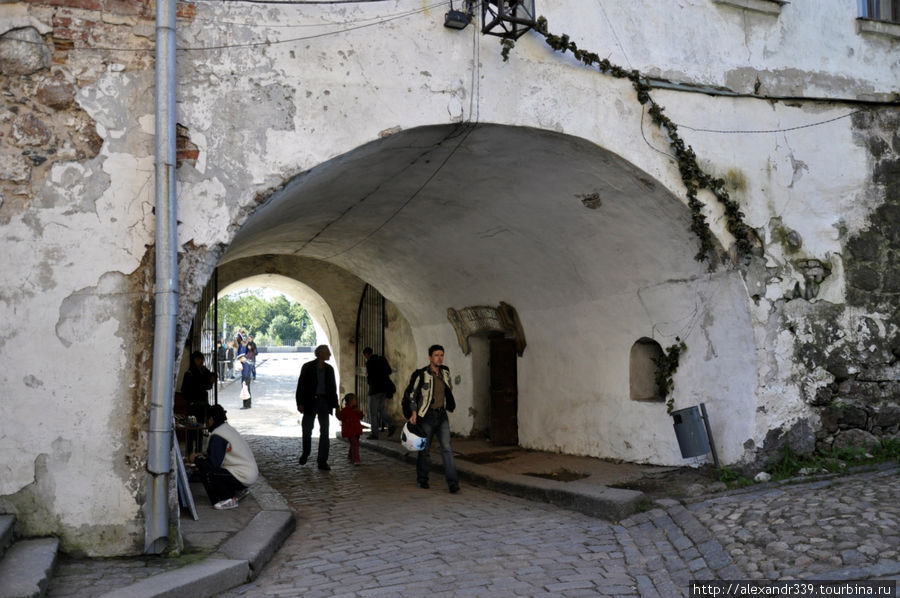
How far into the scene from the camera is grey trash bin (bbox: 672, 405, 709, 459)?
26.0 ft

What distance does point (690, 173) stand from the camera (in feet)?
25.6

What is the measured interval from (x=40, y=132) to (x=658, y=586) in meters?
5.13

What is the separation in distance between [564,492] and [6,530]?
4741 mm

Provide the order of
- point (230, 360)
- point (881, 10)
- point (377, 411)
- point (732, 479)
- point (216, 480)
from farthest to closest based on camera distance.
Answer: point (230, 360) → point (377, 411) → point (881, 10) → point (732, 479) → point (216, 480)

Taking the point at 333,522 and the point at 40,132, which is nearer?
the point at 40,132

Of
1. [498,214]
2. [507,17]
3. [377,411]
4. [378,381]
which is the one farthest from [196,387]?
[507,17]

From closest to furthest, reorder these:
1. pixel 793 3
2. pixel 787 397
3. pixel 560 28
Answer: pixel 560 28 → pixel 787 397 → pixel 793 3

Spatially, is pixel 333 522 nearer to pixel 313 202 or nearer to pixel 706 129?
pixel 313 202

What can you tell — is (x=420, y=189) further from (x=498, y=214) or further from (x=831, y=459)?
(x=831, y=459)

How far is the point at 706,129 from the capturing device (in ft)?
26.6

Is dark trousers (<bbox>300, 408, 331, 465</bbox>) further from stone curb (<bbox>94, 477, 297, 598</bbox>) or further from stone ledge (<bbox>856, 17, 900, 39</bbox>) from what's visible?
stone ledge (<bbox>856, 17, 900, 39</bbox>)

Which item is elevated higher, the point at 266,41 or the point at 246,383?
the point at 266,41

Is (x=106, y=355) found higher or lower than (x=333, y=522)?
higher

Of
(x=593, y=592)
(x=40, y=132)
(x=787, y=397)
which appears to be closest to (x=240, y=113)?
(x=40, y=132)
